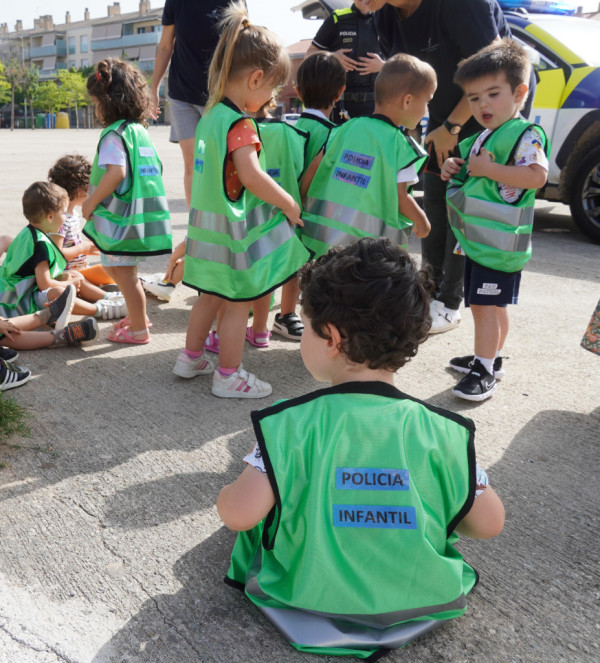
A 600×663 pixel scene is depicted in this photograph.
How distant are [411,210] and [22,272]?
7.53ft

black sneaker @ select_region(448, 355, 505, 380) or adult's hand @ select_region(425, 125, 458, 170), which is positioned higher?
adult's hand @ select_region(425, 125, 458, 170)

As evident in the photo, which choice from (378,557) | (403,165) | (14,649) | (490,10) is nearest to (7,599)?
(14,649)

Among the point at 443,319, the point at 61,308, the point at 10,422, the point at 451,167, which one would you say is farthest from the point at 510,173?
the point at 61,308

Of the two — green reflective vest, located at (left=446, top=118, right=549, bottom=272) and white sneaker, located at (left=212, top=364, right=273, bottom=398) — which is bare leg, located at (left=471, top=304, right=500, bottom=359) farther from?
white sneaker, located at (left=212, top=364, right=273, bottom=398)

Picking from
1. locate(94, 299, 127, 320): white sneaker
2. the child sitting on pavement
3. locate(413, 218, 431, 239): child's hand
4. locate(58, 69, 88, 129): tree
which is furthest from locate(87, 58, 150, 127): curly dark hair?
locate(58, 69, 88, 129): tree

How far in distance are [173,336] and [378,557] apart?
2.65 metres

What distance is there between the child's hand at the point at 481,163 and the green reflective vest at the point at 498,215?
0.03m

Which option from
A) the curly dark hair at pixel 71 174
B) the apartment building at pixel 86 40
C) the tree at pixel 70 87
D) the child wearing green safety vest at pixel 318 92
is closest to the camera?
the child wearing green safety vest at pixel 318 92

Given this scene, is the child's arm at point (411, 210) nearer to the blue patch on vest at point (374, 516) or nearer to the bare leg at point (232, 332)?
the bare leg at point (232, 332)

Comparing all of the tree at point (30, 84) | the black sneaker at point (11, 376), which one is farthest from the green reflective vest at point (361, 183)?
the tree at point (30, 84)

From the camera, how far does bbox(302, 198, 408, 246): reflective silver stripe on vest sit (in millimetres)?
3316

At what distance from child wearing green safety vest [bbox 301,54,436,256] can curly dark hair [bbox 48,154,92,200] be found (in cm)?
188

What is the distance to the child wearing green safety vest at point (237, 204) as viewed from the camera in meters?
2.89

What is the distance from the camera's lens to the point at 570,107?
6.41m
